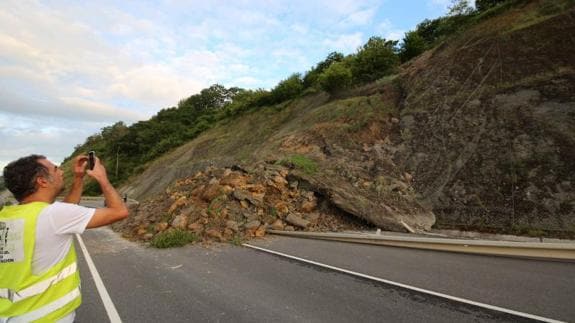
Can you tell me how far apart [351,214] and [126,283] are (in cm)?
868

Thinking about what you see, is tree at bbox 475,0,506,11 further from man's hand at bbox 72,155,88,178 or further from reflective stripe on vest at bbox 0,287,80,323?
reflective stripe on vest at bbox 0,287,80,323

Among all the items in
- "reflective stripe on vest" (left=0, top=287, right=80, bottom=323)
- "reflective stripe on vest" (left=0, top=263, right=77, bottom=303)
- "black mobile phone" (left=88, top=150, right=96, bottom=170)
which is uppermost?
"black mobile phone" (left=88, top=150, right=96, bottom=170)

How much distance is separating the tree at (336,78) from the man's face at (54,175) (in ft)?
83.8

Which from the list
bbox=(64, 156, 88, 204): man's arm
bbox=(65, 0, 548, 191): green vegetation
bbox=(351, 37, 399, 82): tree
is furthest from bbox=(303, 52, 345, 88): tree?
bbox=(64, 156, 88, 204): man's arm

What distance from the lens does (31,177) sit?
2.37m

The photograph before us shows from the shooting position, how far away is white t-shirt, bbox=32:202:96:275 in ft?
7.34

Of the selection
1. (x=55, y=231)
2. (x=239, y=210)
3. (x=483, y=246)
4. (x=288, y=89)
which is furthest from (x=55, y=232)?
(x=288, y=89)

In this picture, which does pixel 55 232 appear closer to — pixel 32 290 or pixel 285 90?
pixel 32 290

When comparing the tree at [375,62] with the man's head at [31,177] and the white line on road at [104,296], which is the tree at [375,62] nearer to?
the white line on road at [104,296]

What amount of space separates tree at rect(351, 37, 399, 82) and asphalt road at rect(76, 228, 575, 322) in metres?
19.5

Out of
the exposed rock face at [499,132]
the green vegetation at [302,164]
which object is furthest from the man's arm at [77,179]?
A: the green vegetation at [302,164]

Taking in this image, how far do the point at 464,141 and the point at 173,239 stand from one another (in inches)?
482

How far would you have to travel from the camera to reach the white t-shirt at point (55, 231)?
2.24 metres

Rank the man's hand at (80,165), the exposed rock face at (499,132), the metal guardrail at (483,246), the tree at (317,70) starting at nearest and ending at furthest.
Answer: the man's hand at (80,165) → the metal guardrail at (483,246) → the exposed rock face at (499,132) → the tree at (317,70)
